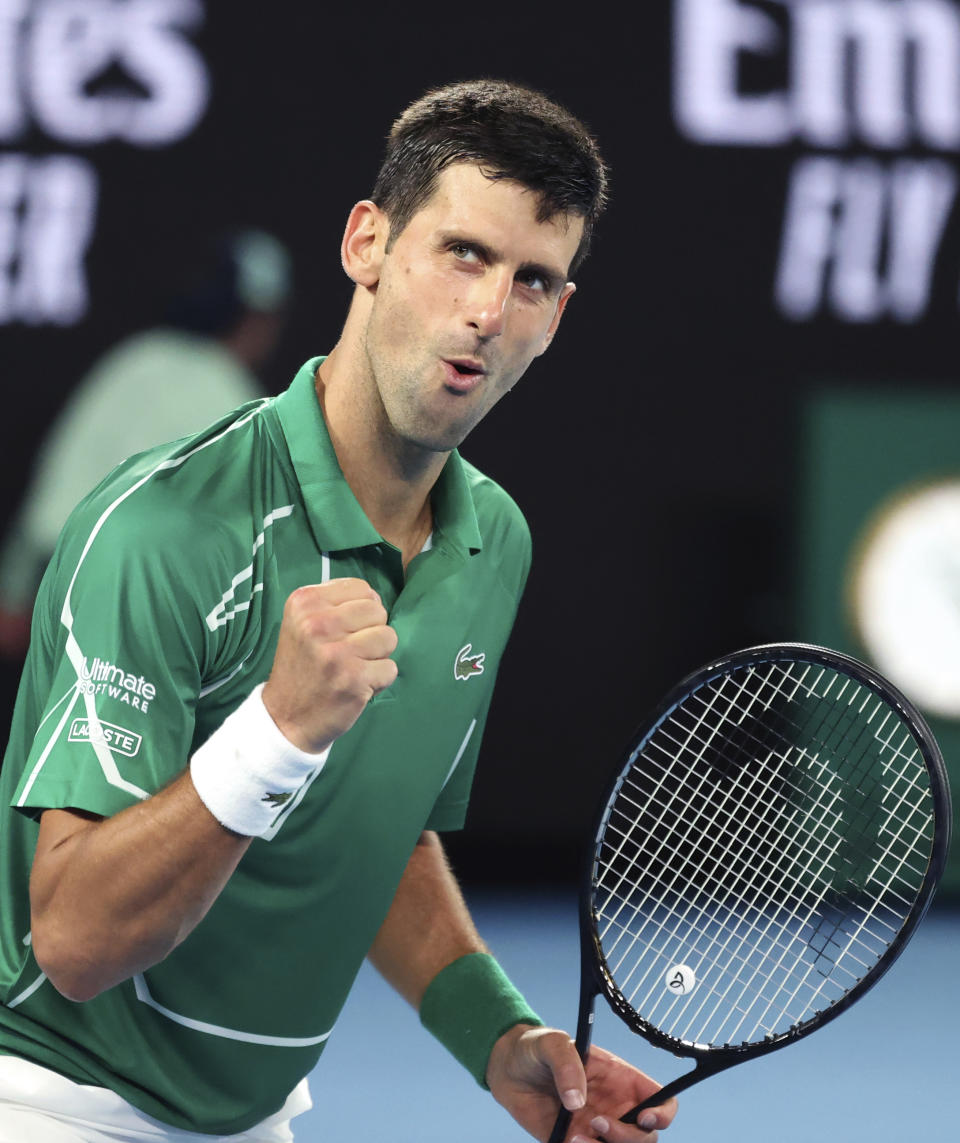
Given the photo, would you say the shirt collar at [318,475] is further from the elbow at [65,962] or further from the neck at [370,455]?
the elbow at [65,962]

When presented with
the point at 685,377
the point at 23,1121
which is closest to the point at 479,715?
the point at 23,1121

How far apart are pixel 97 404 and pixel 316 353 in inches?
29.6

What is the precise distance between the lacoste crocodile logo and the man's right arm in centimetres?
53

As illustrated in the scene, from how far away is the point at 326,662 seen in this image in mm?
1811

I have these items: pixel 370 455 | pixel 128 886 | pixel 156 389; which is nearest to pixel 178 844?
pixel 128 886

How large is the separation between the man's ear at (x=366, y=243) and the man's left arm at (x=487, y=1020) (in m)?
0.87

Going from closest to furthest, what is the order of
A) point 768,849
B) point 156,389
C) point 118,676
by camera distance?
1. point 118,676
2. point 768,849
3. point 156,389

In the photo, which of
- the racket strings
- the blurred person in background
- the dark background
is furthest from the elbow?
the dark background

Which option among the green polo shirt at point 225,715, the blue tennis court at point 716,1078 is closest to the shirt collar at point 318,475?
the green polo shirt at point 225,715

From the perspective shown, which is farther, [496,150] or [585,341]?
[585,341]

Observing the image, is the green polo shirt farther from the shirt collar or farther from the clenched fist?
the clenched fist

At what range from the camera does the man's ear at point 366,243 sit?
7.43ft

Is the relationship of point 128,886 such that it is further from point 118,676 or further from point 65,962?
point 118,676

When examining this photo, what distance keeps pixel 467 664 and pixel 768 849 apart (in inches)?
79.5
